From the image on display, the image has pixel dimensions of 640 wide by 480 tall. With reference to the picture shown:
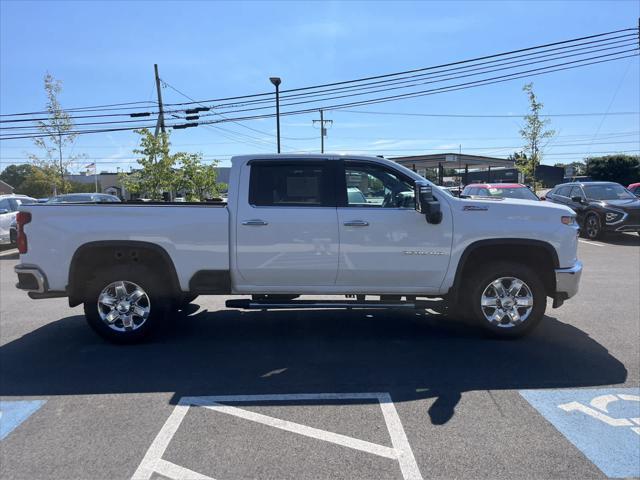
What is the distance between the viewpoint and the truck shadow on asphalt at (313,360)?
4121mm

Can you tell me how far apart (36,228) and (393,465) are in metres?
4.32

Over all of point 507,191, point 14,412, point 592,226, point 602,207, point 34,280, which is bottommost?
point 14,412

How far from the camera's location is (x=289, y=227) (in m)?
4.95

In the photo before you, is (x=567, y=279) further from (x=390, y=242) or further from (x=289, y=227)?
(x=289, y=227)

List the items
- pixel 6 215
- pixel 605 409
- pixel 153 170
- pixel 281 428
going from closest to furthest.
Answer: pixel 281 428 < pixel 605 409 < pixel 6 215 < pixel 153 170

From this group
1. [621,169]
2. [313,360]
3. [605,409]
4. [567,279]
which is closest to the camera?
[605,409]

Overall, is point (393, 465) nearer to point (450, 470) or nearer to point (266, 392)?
point (450, 470)

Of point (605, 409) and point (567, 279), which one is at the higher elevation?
point (567, 279)

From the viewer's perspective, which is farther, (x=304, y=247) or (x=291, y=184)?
(x=291, y=184)

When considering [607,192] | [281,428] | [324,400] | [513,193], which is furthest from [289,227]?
[607,192]

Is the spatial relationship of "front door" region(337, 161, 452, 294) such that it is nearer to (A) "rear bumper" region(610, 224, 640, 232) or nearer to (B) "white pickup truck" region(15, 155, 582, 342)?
(B) "white pickup truck" region(15, 155, 582, 342)

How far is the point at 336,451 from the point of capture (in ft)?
10.2

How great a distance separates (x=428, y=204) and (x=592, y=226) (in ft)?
39.8

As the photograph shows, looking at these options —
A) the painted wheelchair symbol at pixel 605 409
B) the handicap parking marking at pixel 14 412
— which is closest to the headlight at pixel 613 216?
the painted wheelchair symbol at pixel 605 409
